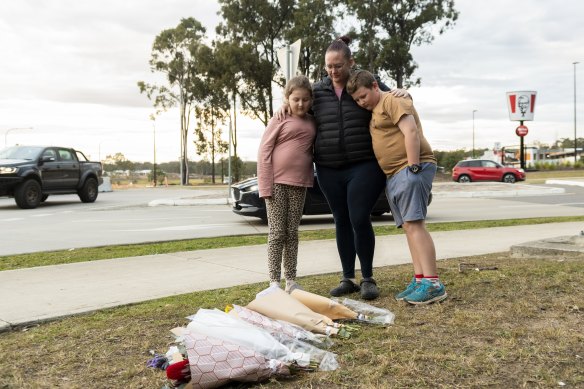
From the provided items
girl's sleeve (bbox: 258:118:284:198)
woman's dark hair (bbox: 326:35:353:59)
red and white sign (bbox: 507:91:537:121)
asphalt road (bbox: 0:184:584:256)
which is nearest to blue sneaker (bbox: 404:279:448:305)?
girl's sleeve (bbox: 258:118:284:198)

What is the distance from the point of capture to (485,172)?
3378cm

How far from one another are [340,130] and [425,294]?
4.57ft

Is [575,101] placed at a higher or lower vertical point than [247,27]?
lower

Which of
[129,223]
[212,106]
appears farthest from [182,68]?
[129,223]

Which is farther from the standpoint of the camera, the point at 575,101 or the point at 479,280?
the point at 575,101

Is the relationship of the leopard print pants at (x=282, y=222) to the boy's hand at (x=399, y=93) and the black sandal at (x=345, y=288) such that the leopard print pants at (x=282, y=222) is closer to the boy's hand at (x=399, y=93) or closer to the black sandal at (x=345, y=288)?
the black sandal at (x=345, y=288)

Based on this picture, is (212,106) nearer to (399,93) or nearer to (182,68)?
(182,68)

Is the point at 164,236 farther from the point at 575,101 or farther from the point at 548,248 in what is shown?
the point at 575,101

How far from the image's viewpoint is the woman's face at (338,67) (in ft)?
14.7

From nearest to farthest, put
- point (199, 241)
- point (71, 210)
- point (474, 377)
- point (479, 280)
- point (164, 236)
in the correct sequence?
1. point (474, 377)
2. point (479, 280)
3. point (199, 241)
4. point (164, 236)
5. point (71, 210)

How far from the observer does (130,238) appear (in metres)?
9.55

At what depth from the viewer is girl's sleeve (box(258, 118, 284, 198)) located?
4.57 meters

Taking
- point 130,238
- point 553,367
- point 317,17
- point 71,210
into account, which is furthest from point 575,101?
point 553,367

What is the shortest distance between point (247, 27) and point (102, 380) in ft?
119
